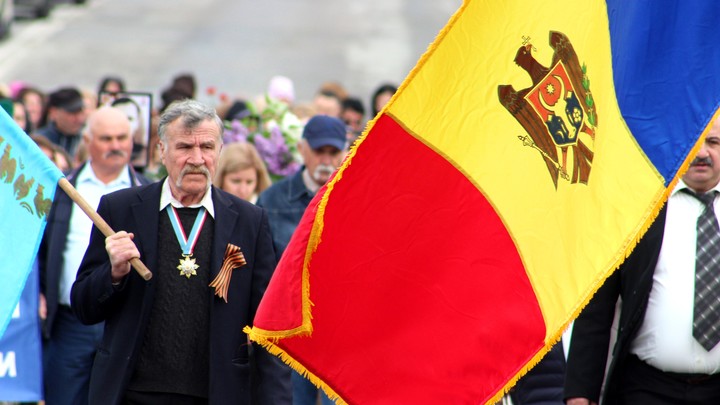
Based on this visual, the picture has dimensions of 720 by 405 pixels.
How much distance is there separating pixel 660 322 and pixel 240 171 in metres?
3.98

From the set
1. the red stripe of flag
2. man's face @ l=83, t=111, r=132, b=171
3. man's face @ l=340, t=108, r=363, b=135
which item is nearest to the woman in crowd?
man's face @ l=83, t=111, r=132, b=171

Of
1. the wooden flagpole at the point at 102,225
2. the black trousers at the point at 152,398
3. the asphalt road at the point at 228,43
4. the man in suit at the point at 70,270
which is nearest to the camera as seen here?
the wooden flagpole at the point at 102,225

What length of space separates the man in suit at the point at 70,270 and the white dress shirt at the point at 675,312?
3219 mm

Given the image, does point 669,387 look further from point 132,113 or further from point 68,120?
point 68,120

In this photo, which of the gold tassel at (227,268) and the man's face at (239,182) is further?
the man's face at (239,182)

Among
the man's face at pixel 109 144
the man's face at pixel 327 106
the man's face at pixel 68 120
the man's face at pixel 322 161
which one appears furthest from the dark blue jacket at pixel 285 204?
the man's face at pixel 68 120

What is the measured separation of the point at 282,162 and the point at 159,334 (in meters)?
5.50

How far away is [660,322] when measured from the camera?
6.70 metres

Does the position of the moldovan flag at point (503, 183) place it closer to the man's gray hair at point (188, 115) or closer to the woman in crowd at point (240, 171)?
the man's gray hair at point (188, 115)

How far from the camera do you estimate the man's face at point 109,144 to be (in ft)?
28.3

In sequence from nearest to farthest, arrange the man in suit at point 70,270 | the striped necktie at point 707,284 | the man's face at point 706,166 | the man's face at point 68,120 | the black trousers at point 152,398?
1. the black trousers at point 152,398
2. the striped necktie at point 707,284
3. the man's face at point 706,166
4. the man in suit at point 70,270
5. the man's face at point 68,120

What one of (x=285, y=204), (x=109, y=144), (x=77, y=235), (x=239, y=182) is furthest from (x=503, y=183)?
(x=239, y=182)

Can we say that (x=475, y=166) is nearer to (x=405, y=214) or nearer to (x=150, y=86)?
(x=405, y=214)

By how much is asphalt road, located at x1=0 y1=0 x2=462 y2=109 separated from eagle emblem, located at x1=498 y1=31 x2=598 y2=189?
67.9ft
